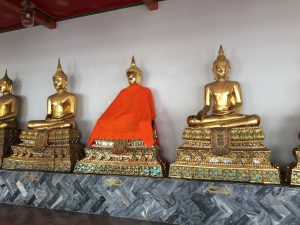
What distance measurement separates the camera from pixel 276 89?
3135mm

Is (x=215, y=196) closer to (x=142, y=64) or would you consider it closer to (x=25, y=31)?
(x=142, y=64)

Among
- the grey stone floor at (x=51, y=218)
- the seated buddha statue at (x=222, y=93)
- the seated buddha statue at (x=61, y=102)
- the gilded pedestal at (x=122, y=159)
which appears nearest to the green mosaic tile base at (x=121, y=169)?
the gilded pedestal at (x=122, y=159)

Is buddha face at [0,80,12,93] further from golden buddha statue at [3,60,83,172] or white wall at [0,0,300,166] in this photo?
golden buddha statue at [3,60,83,172]

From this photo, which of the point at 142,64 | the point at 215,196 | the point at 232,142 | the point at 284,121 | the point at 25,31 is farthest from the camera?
A: the point at 25,31

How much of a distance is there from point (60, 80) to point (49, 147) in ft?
3.31

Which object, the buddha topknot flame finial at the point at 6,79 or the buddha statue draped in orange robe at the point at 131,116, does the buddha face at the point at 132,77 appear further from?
the buddha topknot flame finial at the point at 6,79

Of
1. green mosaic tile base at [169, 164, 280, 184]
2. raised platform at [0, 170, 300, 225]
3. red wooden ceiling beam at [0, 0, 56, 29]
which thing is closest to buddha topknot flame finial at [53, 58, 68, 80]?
red wooden ceiling beam at [0, 0, 56, 29]

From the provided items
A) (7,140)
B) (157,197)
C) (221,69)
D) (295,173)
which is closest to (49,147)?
(7,140)

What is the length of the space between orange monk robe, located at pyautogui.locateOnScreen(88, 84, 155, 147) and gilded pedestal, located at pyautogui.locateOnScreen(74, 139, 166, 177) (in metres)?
0.08

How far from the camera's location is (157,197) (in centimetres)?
266

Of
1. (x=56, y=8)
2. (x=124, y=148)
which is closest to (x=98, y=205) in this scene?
(x=124, y=148)

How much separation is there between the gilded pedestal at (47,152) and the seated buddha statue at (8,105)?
0.68 metres

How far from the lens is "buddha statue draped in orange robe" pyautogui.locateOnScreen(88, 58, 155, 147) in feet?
9.95

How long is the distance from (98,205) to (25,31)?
324 cm
